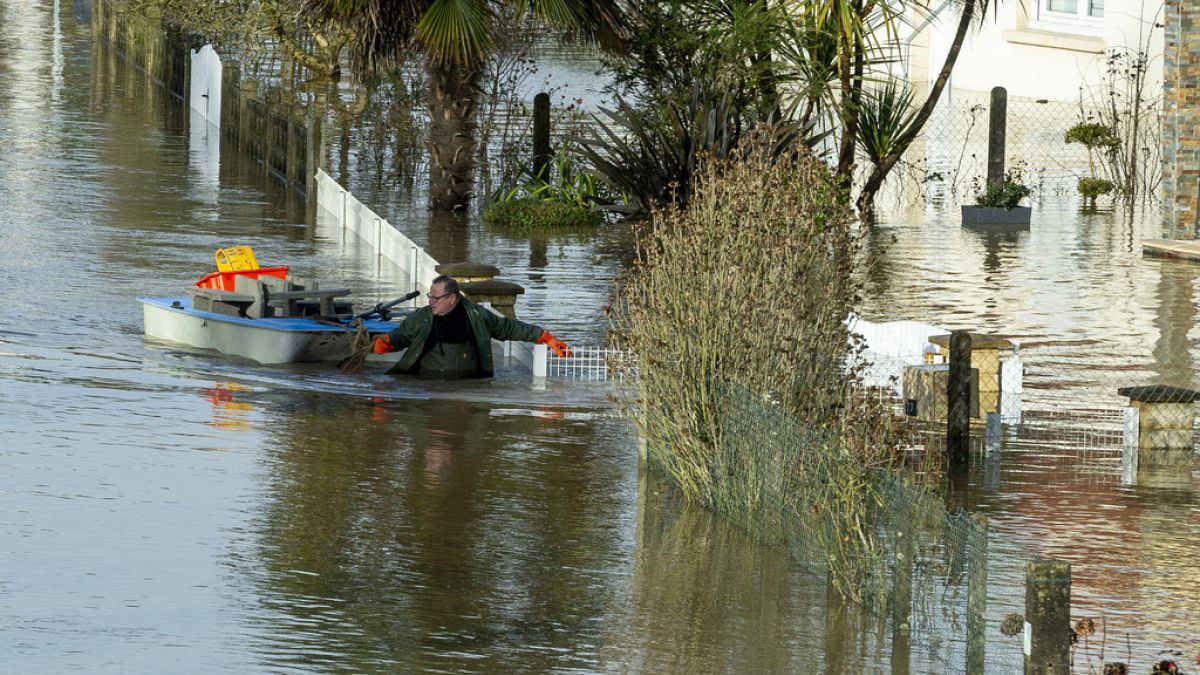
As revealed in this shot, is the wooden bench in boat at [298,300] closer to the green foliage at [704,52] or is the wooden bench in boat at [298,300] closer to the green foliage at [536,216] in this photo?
the green foliage at [536,216]

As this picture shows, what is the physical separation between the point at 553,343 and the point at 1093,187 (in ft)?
46.0

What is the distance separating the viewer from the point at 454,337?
1564 centimetres

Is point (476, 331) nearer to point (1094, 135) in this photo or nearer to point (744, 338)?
point (744, 338)

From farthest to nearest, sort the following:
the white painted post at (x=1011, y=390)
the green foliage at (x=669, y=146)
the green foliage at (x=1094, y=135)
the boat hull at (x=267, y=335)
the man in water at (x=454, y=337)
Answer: the green foliage at (x=1094, y=135), the green foliage at (x=669, y=146), the boat hull at (x=267, y=335), the man in water at (x=454, y=337), the white painted post at (x=1011, y=390)

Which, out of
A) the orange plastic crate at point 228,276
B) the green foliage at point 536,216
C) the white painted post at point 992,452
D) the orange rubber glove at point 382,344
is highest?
the green foliage at point 536,216

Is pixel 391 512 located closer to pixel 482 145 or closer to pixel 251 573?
pixel 251 573

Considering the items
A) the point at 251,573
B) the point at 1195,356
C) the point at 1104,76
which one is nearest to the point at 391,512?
the point at 251,573

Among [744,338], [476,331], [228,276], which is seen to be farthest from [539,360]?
[744,338]

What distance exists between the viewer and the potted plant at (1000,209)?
83.1ft

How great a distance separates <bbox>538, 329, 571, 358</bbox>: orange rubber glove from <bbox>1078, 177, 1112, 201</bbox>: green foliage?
45.2 ft

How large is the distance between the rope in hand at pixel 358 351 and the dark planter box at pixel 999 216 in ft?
37.3

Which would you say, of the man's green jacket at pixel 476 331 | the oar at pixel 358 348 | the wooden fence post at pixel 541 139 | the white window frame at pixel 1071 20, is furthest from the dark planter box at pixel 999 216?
the white window frame at pixel 1071 20

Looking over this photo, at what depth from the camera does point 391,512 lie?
1126cm

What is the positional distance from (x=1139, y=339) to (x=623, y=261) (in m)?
6.22
